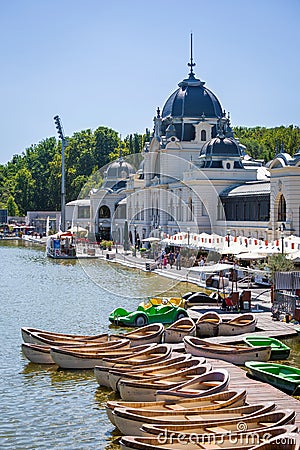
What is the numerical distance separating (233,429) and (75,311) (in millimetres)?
19558

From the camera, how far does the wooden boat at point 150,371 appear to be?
55.0 feet

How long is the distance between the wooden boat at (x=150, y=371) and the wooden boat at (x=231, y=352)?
2554 mm

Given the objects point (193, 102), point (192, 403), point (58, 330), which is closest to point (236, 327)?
point (58, 330)

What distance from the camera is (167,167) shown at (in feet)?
225

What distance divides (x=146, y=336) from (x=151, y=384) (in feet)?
20.0

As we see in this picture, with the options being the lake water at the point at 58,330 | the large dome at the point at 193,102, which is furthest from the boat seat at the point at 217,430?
the large dome at the point at 193,102

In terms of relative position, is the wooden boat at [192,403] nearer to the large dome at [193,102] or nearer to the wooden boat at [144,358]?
the wooden boat at [144,358]

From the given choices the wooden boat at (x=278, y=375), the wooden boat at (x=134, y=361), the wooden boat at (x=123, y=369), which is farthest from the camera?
the wooden boat at (x=134, y=361)

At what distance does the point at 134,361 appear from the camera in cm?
1803

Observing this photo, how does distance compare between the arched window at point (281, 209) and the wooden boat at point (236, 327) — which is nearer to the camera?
the wooden boat at point (236, 327)

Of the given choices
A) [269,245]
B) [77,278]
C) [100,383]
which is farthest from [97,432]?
[77,278]

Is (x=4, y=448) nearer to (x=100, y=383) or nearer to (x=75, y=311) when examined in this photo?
(x=100, y=383)

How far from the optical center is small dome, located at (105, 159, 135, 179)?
92.9 metres

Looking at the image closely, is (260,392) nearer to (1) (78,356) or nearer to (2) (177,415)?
(2) (177,415)
